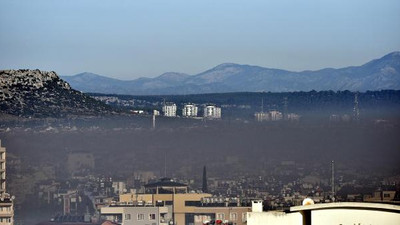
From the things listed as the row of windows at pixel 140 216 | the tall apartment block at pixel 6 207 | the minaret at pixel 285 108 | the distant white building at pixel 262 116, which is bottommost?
the row of windows at pixel 140 216

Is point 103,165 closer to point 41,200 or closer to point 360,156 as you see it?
point 41,200

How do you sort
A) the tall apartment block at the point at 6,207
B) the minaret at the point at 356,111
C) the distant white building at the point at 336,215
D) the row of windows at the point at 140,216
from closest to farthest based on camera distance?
the distant white building at the point at 336,215 → the tall apartment block at the point at 6,207 → the row of windows at the point at 140,216 → the minaret at the point at 356,111

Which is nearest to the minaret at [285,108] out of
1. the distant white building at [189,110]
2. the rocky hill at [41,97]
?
the distant white building at [189,110]

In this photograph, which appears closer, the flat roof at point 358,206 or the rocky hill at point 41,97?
the flat roof at point 358,206

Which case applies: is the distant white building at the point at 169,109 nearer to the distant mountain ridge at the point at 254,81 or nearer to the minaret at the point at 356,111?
the distant mountain ridge at the point at 254,81

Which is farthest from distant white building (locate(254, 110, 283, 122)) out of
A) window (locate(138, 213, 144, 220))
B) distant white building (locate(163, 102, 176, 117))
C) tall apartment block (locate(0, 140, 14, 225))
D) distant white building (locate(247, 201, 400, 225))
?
distant white building (locate(247, 201, 400, 225))

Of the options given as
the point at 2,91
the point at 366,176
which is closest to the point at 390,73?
the point at 366,176
